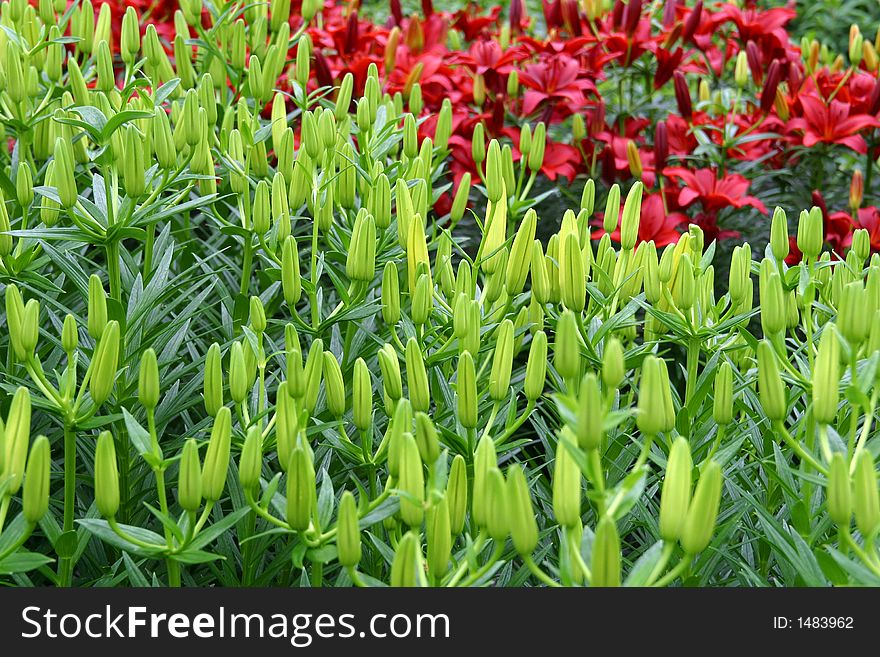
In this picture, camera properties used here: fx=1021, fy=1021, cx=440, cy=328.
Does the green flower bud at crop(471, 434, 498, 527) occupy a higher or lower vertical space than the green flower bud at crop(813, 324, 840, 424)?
lower

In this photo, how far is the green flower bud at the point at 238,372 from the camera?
39.5 inches

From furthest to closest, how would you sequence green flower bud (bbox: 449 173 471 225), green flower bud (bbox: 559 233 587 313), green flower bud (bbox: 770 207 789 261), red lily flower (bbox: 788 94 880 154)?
red lily flower (bbox: 788 94 880 154), green flower bud (bbox: 449 173 471 225), green flower bud (bbox: 770 207 789 261), green flower bud (bbox: 559 233 587 313)

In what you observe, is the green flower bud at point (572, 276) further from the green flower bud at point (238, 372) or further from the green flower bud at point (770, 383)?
the green flower bud at point (238, 372)

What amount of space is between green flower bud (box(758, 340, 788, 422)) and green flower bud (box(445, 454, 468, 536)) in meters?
0.28

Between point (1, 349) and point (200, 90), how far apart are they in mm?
470

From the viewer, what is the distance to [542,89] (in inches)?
88.4

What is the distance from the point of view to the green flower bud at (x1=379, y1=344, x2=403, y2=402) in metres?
1.02

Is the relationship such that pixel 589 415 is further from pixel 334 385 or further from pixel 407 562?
pixel 334 385

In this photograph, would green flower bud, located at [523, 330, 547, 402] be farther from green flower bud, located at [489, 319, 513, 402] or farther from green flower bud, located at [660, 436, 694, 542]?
green flower bud, located at [660, 436, 694, 542]

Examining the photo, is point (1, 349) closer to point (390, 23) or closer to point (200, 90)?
point (200, 90)

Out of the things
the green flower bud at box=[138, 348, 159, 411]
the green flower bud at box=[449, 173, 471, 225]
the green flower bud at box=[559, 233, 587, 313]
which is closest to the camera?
the green flower bud at box=[138, 348, 159, 411]

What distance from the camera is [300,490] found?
859 millimetres

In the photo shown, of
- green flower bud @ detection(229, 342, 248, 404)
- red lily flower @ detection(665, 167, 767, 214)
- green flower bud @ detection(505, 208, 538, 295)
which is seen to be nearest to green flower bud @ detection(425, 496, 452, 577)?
green flower bud @ detection(229, 342, 248, 404)

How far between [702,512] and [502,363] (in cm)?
31
